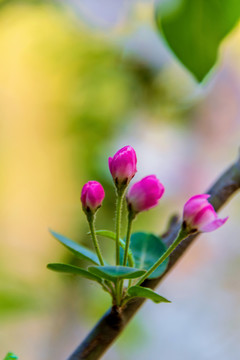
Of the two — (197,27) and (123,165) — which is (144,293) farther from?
(197,27)

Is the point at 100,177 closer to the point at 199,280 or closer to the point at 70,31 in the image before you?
the point at 70,31

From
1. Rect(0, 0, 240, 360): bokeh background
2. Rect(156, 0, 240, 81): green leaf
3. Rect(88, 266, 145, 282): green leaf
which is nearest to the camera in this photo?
Rect(88, 266, 145, 282): green leaf

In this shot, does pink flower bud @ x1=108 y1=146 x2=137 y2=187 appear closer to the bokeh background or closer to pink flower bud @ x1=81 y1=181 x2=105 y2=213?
pink flower bud @ x1=81 y1=181 x2=105 y2=213

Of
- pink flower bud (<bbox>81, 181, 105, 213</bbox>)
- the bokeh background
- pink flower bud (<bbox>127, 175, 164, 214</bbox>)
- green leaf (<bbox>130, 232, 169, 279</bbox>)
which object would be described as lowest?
the bokeh background

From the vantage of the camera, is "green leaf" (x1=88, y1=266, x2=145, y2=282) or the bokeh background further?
the bokeh background

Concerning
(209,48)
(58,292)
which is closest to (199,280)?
(58,292)

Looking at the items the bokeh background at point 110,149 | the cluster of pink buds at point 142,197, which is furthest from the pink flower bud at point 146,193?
the bokeh background at point 110,149

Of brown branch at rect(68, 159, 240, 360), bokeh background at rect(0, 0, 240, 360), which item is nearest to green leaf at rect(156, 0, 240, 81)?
brown branch at rect(68, 159, 240, 360)
